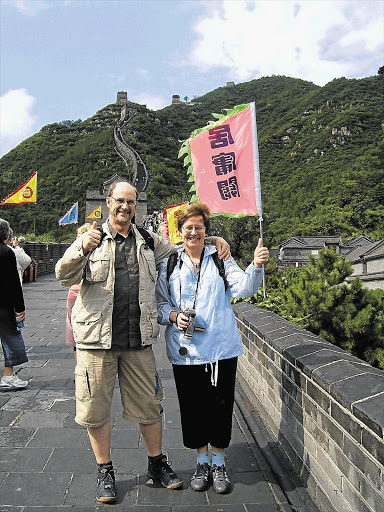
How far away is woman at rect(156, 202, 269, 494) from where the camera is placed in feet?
9.75

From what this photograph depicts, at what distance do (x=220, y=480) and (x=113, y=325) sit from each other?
3.97 feet

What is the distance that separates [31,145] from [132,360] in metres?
98.1

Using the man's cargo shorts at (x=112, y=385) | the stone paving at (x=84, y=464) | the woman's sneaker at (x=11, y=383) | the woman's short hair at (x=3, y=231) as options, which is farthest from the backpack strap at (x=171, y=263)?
the woman's sneaker at (x=11, y=383)

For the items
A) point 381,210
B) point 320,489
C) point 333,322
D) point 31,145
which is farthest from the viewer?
point 31,145

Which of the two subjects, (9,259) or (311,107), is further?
(311,107)

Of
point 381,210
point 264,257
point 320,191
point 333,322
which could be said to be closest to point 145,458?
point 264,257

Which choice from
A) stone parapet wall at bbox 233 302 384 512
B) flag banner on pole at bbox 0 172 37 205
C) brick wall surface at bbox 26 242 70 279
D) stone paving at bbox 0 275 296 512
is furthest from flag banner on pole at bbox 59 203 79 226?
stone parapet wall at bbox 233 302 384 512

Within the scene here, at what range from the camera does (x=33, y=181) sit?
16969 mm

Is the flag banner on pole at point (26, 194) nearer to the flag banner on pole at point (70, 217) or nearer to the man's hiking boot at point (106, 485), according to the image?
the flag banner on pole at point (70, 217)

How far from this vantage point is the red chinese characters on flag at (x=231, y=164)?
399 cm

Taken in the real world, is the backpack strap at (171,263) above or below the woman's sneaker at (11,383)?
above

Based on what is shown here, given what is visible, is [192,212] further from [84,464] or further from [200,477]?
[84,464]

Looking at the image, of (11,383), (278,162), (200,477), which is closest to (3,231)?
(11,383)

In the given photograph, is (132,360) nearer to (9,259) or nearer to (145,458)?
(145,458)
